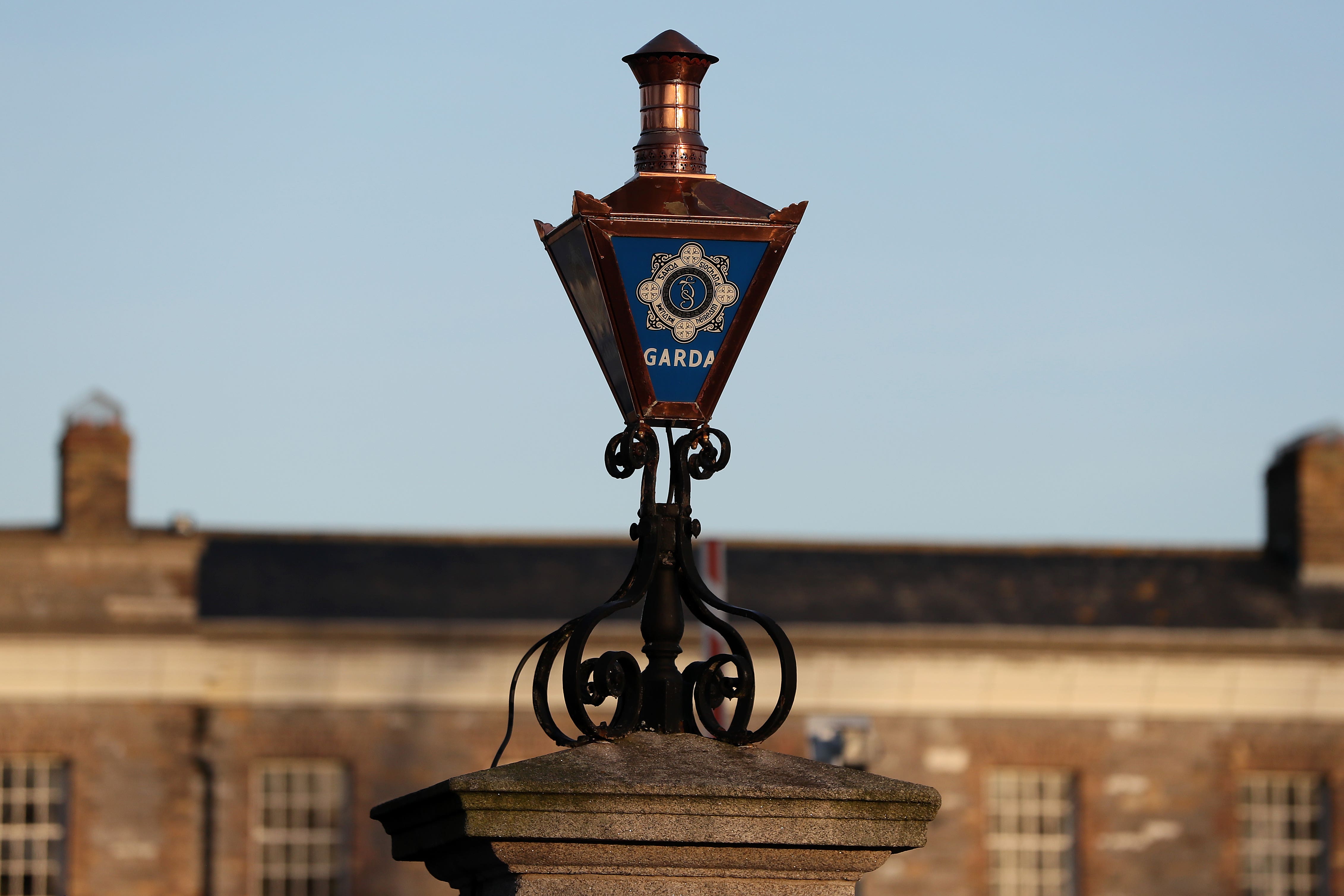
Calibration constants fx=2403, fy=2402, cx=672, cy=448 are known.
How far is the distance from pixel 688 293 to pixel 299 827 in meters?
23.4

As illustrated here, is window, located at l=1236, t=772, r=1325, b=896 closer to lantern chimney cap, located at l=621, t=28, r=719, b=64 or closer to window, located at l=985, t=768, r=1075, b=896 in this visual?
window, located at l=985, t=768, r=1075, b=896

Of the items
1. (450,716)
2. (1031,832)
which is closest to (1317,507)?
(1031,832)

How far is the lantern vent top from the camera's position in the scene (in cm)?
545

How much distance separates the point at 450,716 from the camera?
27.9 meters

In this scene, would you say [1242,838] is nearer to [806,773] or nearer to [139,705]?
[139,705]

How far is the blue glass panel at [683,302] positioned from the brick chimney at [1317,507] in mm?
27506

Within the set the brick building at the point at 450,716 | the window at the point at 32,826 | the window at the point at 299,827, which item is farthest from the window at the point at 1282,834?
the window at the point at 32,826

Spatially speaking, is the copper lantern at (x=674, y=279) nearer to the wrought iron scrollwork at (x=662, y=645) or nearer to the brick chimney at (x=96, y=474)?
the wrought iron scrollwork at (x=662, y=645)

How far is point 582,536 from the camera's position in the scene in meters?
31.5

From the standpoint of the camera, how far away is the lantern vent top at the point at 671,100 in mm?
5449

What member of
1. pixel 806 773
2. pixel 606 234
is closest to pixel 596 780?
pixel 806 773

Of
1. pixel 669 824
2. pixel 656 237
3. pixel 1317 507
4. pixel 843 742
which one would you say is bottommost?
pixel 669 824

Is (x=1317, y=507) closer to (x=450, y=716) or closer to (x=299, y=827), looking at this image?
(x=450, y=716)

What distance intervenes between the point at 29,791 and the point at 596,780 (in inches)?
940
